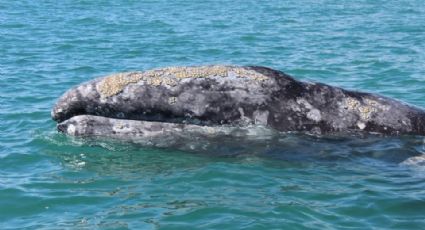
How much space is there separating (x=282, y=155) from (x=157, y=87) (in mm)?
2000

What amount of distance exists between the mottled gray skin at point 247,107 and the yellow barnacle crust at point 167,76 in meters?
0.06

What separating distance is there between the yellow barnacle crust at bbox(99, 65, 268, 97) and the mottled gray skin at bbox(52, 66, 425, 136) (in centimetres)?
6

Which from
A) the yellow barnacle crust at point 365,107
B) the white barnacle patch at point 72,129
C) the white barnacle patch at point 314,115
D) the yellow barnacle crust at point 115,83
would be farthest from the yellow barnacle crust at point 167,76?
the yellow barnacle crust at point 365,107

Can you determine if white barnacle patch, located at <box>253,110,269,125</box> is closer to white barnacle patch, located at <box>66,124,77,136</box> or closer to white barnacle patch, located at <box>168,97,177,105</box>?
white barnacle patch, located at <box>168,97,177,105</box>

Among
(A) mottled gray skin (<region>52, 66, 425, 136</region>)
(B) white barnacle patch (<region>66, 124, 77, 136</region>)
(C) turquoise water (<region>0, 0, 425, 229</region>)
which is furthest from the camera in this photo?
(B) white barnacle patch (<region>66, 124, 77, 136</region>)

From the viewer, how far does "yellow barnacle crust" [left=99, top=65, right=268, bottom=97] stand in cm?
1038

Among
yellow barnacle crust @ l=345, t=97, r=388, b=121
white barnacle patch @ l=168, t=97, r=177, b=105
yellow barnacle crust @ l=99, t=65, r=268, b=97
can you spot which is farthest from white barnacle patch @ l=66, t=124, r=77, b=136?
yellow barnacle crust @ l=345, t=97, r=388, b=121

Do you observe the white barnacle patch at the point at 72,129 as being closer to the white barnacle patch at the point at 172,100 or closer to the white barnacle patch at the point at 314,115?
the white barnacle patch at the point at 172,100

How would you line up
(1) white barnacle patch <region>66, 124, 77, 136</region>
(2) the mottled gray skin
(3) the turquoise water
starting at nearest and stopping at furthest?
1. (3) the turquoise water
2. (2) the mottled gray skin
3. (1) white barnacle patch <region>66, 124, 77, 136</region>

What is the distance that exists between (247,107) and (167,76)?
1.22 meters

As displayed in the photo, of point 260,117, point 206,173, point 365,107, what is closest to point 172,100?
point 260,117

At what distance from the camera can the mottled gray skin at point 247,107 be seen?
33.9 feet

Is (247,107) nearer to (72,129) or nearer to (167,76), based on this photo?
(167,76)

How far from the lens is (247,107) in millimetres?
10336
